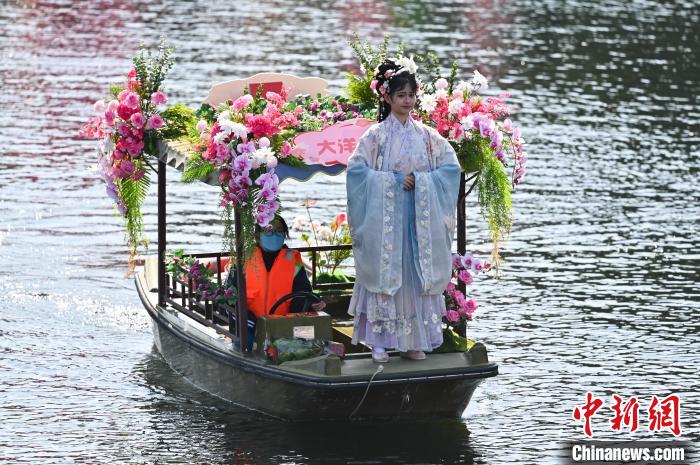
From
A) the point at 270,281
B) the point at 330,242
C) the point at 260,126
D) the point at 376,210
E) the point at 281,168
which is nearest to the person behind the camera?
the point at 376,210

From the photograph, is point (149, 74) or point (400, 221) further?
point (149, 74)

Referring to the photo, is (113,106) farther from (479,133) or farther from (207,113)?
(479,133)

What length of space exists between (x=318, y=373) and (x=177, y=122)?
8.99 feet

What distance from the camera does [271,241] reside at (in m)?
12.7

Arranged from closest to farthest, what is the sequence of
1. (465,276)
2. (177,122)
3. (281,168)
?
(281,168) < (465,276) < (177,122)

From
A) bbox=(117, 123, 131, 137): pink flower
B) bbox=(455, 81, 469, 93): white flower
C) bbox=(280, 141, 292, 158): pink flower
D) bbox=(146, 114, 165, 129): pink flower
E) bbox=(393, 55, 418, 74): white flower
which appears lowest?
bbox=(280, 141, 292, 158): pink flower

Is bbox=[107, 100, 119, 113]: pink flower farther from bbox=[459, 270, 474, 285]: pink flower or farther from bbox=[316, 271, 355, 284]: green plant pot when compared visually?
bbox=[459, 270, 474, 285]: pink flower

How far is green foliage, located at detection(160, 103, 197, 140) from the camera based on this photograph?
13.4 meters

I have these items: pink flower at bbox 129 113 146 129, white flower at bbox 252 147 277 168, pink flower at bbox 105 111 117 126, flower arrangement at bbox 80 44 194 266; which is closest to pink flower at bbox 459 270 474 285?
white flower at bbox 252 147 277 168

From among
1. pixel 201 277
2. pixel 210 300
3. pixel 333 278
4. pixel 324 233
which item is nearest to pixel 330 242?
pixel 324 233

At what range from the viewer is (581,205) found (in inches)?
841

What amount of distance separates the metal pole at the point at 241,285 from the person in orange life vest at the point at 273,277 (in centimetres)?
9

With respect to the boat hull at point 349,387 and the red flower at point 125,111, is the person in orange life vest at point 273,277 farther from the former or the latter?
the red flower at point 125,111

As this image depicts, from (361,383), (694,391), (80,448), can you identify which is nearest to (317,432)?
(361,383)
